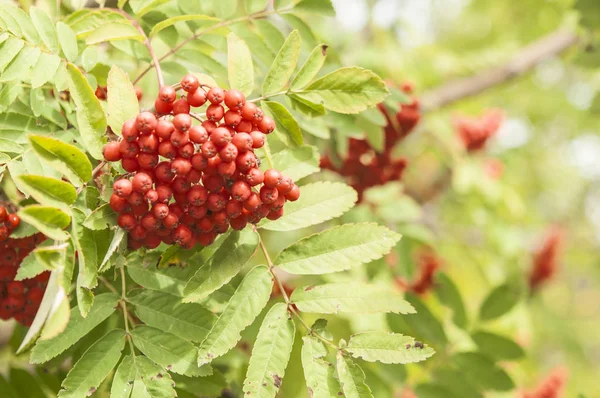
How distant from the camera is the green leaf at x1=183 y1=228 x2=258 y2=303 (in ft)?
4.13

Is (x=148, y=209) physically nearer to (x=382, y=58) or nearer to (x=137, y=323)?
(x=137, y=323)

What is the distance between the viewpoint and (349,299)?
1363mm

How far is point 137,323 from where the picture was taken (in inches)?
56.7

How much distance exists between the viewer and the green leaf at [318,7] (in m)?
1.71

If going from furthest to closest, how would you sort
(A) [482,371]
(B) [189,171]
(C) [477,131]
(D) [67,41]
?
(C) [477,131] → (A) [482,371] → (D) [67,41] → (B) [189,171]

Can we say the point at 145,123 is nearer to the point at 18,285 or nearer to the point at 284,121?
the point at 284,121

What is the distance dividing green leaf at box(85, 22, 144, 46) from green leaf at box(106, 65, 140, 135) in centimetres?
13

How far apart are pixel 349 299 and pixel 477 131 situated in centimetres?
249


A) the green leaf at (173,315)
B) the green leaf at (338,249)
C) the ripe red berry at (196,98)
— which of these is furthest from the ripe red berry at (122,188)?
the green leaf at (338,249)

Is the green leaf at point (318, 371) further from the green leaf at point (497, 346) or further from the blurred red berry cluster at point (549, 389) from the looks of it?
the blurred red berry cluster at point (549, 389)

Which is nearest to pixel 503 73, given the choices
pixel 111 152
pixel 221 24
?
pixel 221 24

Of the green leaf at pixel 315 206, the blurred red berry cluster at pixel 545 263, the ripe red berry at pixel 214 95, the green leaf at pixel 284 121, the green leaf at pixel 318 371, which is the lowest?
the blurred red berry cluster at pixel 545 263

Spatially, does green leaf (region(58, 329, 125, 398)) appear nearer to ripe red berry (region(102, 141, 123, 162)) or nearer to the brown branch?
ripe red berry (region(102, 141, 123, 162))

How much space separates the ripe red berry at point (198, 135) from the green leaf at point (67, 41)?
508 mm
